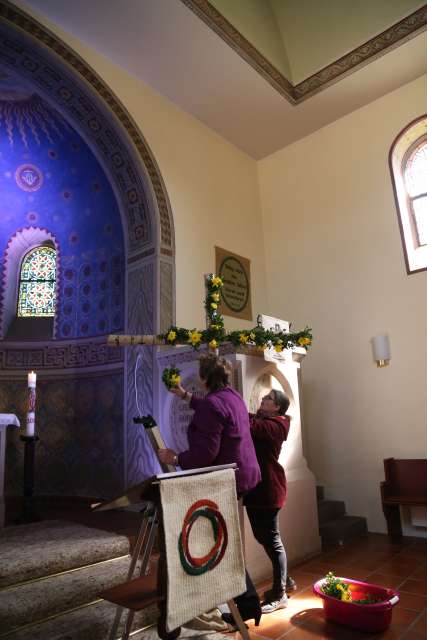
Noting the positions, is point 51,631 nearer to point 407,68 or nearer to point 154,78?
point 154,78

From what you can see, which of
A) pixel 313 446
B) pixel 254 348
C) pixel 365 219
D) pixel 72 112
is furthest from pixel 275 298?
pixel 72 112

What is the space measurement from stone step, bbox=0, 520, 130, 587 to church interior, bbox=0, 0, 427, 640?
0.84 ft

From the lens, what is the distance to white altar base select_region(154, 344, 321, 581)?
13.8 feet

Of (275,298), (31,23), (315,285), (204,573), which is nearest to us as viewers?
(204,573)

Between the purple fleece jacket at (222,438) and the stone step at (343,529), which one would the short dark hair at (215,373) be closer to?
the purple fleece jacket at (222,438)

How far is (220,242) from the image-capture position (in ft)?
23.0

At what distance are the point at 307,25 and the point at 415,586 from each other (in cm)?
709

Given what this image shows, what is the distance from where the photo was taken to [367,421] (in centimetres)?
604

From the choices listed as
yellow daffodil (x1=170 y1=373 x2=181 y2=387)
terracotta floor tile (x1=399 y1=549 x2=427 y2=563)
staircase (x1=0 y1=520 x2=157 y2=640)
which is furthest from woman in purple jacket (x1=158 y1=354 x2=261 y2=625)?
terracotta floor tile (x1=399 y1=549 x2=427 y2=563)

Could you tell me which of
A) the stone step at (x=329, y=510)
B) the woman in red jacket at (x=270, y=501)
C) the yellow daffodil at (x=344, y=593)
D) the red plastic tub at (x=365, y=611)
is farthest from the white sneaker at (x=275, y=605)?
the stone step at (x=329, y=510)

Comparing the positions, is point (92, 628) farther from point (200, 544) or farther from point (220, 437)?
point (220, 437)

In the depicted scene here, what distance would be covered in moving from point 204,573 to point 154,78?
6.25 metres

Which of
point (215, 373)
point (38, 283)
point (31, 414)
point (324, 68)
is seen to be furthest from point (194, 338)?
point (324, 68)

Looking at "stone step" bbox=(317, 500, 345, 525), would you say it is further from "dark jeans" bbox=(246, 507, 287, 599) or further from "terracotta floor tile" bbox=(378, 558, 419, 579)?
"dark jeans" bbox=(246, 507, 287, 599)
